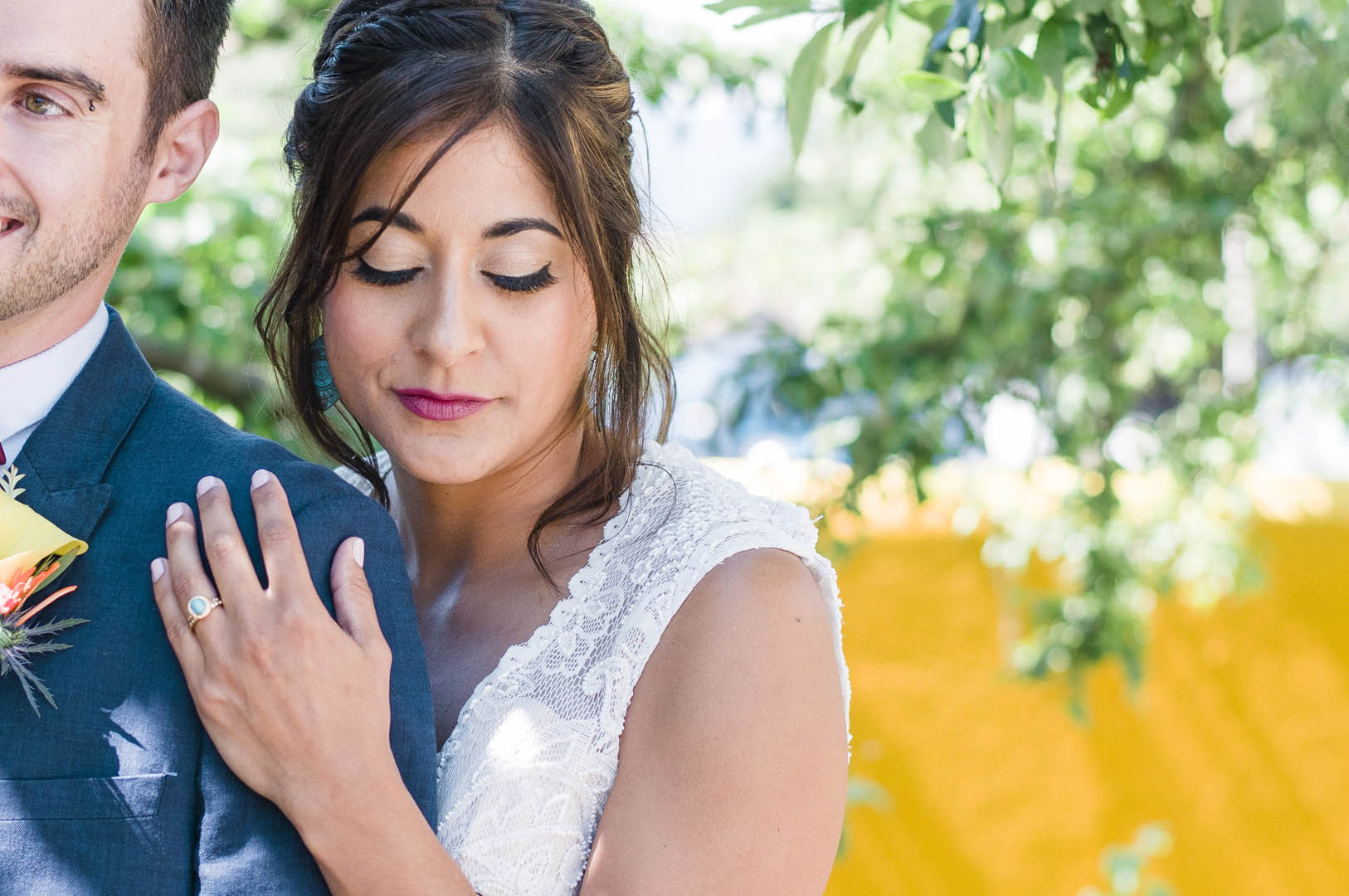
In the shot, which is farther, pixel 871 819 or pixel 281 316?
pixel 871 819

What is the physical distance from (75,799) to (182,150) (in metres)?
0.73

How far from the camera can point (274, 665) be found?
1416 millimetres

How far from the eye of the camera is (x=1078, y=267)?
3623 mm

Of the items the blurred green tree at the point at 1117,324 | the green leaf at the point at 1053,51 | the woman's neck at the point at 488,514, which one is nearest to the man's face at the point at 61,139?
the woman's neck at the point at 488,514

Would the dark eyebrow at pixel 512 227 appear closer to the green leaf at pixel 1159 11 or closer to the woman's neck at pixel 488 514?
the woman's neck at pixel 488 514

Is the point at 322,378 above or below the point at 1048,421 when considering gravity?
above

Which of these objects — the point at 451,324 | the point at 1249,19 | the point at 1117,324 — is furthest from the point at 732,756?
the point at 1117,324

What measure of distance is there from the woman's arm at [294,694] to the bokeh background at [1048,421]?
109cm

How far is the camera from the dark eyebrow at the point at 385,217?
1.68 meters

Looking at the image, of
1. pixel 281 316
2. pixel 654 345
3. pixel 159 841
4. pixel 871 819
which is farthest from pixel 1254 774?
pixel 159 841

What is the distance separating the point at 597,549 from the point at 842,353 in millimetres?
1872

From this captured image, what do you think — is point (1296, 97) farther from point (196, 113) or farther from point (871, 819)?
point (196, 113)

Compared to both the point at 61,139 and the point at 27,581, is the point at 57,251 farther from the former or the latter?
the point at 27,581

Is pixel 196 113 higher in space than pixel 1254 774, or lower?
higher
